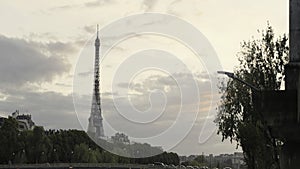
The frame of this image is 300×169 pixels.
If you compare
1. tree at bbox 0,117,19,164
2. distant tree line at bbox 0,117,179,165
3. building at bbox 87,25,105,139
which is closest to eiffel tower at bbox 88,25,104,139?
building at bbox 87,25,105,139

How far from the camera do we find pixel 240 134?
3719 centimetres

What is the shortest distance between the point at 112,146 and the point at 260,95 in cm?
12427

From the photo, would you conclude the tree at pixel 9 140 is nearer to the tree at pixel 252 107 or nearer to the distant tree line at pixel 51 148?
the distant tree line at pixel 51 148

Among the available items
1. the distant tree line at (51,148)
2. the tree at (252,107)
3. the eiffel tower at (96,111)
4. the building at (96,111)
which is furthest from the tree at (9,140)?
the tree at (252,107)

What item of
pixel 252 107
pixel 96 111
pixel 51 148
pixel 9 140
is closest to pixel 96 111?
pixel 96 111

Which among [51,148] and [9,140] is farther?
[51,148]

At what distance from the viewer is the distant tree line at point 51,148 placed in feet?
351

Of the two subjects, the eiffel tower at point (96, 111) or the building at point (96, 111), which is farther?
the eiffel tower at point (96, 111)

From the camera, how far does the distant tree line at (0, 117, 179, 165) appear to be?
351 feet

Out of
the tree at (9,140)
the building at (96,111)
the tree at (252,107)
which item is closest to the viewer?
the tree at (252,107)

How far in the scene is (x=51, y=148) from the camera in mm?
115500

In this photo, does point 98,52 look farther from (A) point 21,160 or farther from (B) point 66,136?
(A) point 21,160

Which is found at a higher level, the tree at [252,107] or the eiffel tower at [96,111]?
the eiffel tower at [96,111]

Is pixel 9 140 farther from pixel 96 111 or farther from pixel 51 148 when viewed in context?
pixel 96 111
